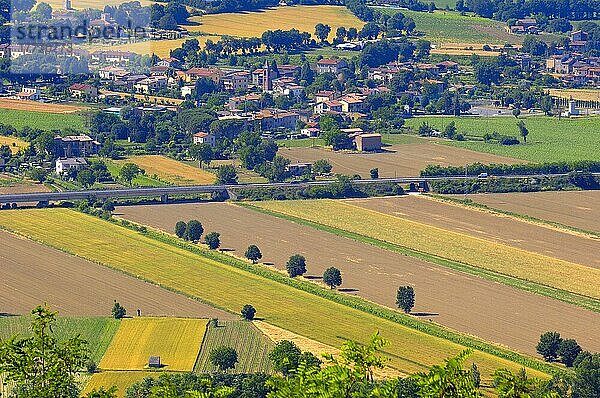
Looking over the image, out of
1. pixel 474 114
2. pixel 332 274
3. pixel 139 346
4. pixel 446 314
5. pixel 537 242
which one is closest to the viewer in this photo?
pixel 139 346

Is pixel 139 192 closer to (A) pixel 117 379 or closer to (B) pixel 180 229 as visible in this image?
(B) pixel 180 229

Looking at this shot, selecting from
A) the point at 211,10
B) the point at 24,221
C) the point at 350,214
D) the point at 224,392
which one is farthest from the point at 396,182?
the point at 211,10

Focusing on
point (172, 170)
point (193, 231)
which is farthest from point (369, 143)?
point (193, 231)

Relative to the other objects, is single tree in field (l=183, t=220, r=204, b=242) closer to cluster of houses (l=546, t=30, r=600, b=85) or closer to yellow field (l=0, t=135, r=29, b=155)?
yellow field (l=0, t=135, r=29, b=155)

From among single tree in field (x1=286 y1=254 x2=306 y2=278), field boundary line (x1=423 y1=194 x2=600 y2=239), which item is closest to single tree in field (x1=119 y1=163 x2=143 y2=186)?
field boundary line (x1=423 y1=194 x2=600 y2=239)

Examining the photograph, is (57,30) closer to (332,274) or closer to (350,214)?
(350,214)

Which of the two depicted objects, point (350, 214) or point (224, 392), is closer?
point (224, 392)

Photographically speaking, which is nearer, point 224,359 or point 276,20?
point 224,359
